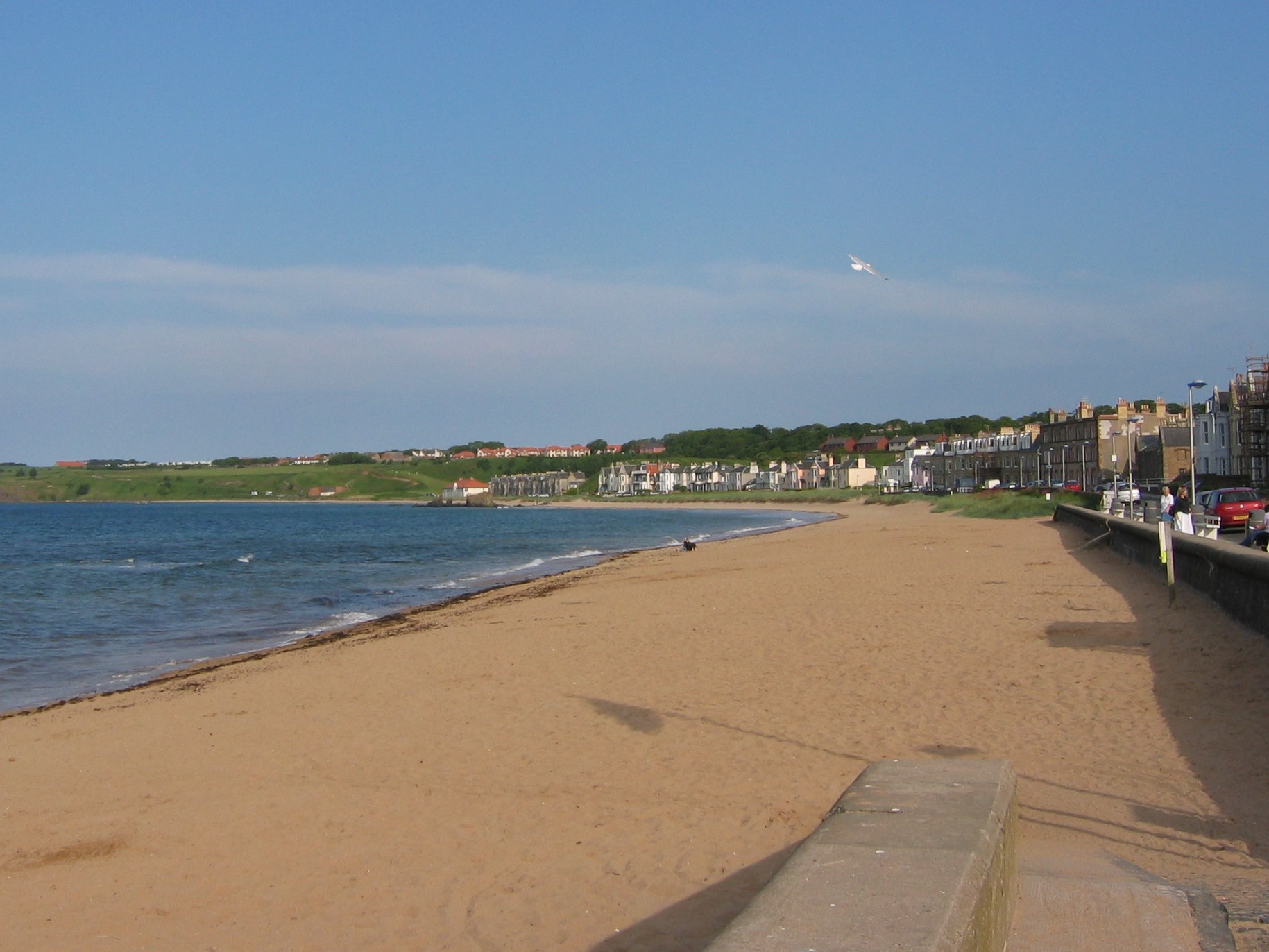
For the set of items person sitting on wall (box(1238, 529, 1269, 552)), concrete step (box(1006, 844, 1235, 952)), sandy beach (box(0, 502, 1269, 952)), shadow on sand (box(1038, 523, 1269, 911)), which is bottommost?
sandy beach (box(0, 502, 1269, 952))

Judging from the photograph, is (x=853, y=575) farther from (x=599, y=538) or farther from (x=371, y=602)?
(x=599, y=538)

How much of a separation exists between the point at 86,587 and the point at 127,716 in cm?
2271

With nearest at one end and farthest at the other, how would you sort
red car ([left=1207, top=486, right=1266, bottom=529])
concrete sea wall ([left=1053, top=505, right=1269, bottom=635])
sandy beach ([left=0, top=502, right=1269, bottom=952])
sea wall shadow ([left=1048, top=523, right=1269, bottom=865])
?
1. sandy beach ([left=0, top=502, right=1269, bottom=952])
2. sea wall shadow ([left=1048, top=523, right=1269, bottom=865])
3. concrete sea wall ([left=1053, top=505, right=1269, bottom=635])
4. red car ([left=1207, top=486, right=1266, bottom=529])

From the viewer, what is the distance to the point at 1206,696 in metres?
8.82

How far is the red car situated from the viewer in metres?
26.9

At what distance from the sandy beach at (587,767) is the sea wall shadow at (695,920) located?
2 cm

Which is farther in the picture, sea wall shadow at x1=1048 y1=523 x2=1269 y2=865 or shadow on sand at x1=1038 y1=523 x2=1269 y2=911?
sea wall shadow at x1=1048 y1=523 x2=1269 y2=865

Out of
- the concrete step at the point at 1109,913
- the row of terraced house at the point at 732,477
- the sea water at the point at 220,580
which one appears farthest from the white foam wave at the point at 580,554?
the row of terraced house at the point at 732,477

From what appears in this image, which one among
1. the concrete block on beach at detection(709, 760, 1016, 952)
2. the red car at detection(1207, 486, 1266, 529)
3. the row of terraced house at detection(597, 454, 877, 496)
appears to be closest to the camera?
the concrete block on beach at detection(709, 760, 1016, 952)

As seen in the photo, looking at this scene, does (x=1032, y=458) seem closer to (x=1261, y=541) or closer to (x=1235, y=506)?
(x=1235, y=506)

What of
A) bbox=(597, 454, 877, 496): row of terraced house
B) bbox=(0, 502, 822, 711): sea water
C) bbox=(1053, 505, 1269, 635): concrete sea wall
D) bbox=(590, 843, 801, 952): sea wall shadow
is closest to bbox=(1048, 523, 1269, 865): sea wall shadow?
bbox=(1053, 505, 1269, 635): concrete sea wall

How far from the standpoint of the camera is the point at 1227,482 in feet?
175

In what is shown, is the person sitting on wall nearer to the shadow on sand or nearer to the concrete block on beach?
the shadow on sand

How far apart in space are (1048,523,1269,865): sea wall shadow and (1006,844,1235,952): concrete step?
37.3 inches
